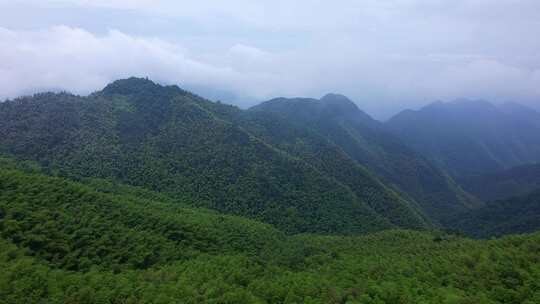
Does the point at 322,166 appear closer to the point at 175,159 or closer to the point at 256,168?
the point at 256,168

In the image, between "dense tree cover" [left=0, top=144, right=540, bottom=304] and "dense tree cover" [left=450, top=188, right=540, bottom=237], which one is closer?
"dense tree cover" [left=0, top=144, right=540, bottom=304]

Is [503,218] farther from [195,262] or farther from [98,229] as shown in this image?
[98,229]

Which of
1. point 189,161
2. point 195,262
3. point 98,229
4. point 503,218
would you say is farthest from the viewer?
point 503,218

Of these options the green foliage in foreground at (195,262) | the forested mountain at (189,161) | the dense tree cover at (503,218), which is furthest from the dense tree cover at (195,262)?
the dense tree cover at (503,218)

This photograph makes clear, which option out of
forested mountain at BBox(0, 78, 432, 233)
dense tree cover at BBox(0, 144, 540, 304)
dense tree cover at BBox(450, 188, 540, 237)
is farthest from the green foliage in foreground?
dense tree cover at BBox(450, 188, 540, 237)

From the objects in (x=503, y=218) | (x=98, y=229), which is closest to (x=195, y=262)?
(x=98, y=229)

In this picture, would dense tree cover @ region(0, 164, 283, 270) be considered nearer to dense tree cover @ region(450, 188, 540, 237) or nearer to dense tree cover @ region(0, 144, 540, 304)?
dense tree cover @ region(0, 144, 540, 304)

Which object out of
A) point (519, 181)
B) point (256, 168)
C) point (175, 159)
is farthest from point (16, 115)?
point (519, 181)
